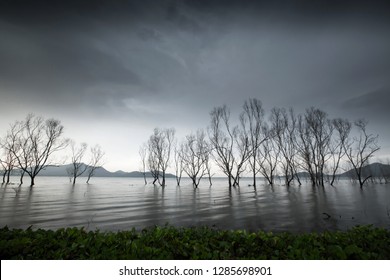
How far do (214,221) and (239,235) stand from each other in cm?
445

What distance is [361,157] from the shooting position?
34.1 metres

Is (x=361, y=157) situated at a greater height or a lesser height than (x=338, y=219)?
greater

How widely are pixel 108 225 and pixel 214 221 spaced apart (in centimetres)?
425

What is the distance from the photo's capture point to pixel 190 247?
3.26 meters

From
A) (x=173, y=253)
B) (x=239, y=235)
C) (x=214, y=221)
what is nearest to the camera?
(x=173, y=253)

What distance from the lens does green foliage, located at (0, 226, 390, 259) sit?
293 centimetres

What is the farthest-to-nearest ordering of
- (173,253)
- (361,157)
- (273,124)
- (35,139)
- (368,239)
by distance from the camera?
(273,124) < (361,157) < (35,139) < (368,239) < (173,253)

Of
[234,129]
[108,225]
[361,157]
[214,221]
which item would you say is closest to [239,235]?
[214,221]

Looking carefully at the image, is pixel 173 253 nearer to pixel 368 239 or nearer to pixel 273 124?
pixel 368 239

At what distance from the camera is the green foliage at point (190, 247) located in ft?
9.61

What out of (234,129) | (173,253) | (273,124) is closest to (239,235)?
(173,253)
